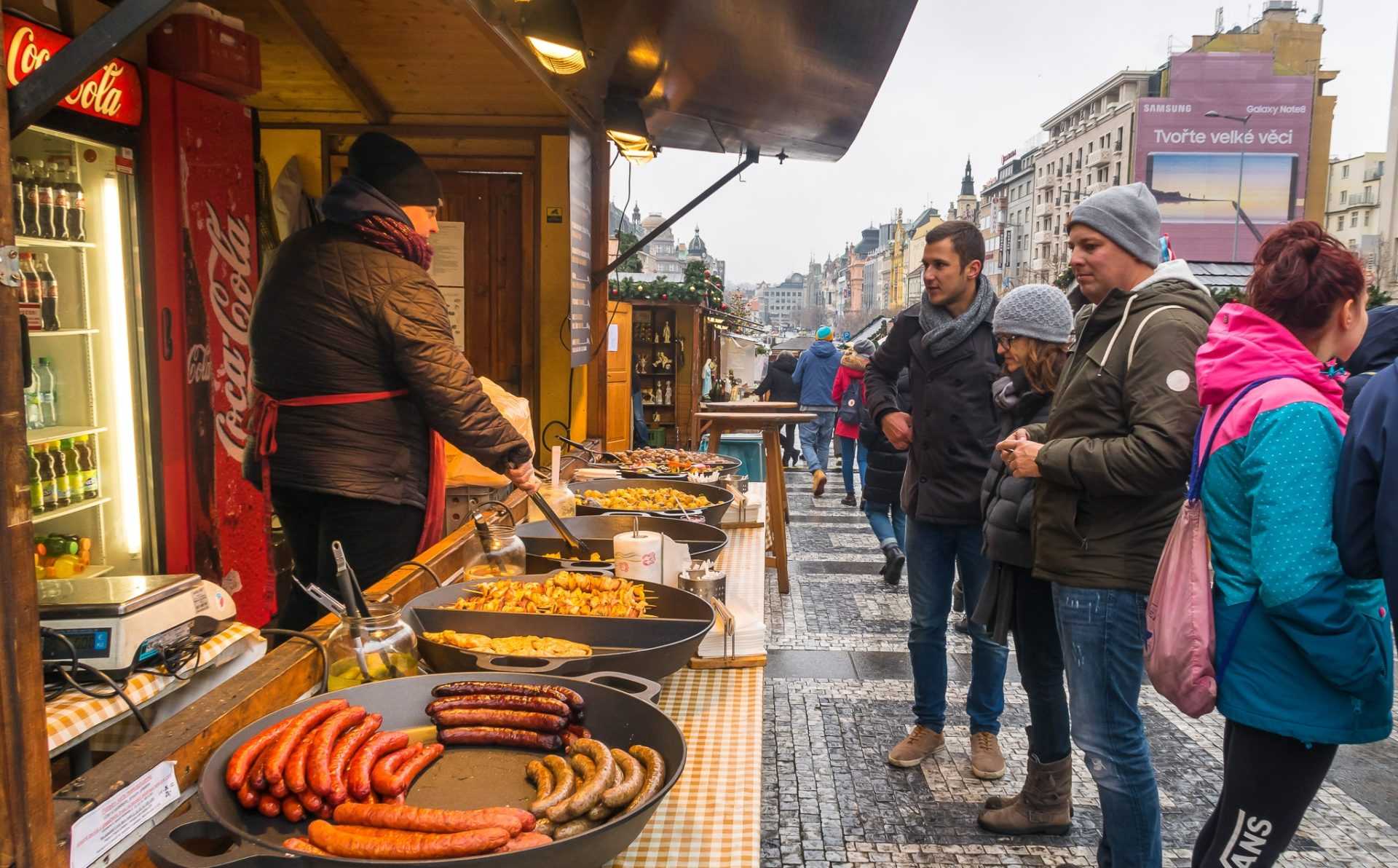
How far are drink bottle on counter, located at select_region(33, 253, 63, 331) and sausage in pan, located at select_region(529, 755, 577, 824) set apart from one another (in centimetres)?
346

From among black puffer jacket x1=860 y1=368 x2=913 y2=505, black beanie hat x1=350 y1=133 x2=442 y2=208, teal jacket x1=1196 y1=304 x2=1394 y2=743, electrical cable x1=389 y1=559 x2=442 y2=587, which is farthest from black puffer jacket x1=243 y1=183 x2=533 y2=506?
black puffer jacket x1=860 y1=368 x2=913 y2=505

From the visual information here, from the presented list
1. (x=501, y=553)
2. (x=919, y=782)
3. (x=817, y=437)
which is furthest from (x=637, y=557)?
(x=817, y=437)

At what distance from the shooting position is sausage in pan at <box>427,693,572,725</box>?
1.64 meters

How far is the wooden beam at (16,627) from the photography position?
0.85m

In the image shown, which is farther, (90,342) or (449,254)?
(449,254)

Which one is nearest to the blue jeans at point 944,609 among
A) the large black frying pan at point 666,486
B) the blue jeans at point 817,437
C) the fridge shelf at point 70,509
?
the large black frying pan at point 666,486

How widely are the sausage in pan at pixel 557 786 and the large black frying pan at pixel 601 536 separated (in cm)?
117

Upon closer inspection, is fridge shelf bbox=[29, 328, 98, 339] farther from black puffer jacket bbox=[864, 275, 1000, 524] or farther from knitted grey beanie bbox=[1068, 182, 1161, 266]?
knitted grey beanie bbox=[1068, 182, 1161, 266]

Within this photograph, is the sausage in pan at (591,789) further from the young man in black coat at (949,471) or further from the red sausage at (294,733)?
the young man in black coat at (949,471)

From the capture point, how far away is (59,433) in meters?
3.93

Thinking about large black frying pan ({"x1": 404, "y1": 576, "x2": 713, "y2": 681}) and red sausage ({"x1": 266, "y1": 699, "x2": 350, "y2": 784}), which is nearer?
red sausage ({"x1": 266, "y1": 699, "x2": 350, "y2": 784})

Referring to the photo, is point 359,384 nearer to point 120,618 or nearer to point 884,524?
point 120,618

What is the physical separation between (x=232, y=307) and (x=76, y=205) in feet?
2.87

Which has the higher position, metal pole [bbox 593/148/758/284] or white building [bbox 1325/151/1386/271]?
white building [bbox 1325/151/1386/271]
